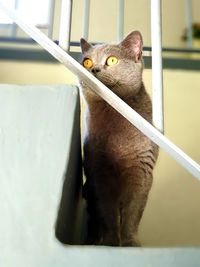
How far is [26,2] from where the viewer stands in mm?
2002

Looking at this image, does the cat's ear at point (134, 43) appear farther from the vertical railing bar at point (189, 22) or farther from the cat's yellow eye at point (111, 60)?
the vertical railing bar at point (189, 22)

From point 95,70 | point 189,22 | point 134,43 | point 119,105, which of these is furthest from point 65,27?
point 189,22

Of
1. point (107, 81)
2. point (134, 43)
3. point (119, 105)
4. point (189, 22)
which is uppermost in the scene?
point (189, 22)

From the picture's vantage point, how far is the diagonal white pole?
0.70 meters

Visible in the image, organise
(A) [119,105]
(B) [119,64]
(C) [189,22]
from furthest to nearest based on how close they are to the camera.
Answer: (C) [189,22], (B) [119,64], (A) [119,105]

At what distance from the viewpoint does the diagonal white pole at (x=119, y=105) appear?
70cm

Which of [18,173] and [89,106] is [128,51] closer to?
[89,106]

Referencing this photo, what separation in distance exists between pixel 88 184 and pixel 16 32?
129 cm

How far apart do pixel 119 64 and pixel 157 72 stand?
0.43 metres

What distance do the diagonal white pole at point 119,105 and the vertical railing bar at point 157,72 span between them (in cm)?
3

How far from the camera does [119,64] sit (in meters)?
1.17

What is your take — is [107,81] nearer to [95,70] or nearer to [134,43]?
[95,70]

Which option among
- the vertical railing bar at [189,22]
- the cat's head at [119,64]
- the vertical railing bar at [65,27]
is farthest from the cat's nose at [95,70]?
the vertical railing bar at [189,22]

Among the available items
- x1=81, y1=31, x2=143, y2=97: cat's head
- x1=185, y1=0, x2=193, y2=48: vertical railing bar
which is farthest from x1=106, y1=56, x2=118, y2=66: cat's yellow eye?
x1=185, y1=0, x2=193, y2=48: vertical railing bar
